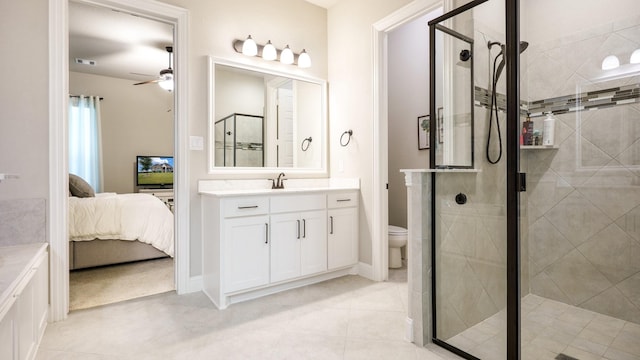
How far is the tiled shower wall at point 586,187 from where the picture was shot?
1.74 meters

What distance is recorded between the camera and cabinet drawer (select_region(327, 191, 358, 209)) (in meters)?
3.00

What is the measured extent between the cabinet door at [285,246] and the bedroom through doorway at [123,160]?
1.01m

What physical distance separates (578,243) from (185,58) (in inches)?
122

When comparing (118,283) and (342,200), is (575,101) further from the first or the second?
(118,283)

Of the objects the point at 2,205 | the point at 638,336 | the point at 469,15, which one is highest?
the point at 469,15

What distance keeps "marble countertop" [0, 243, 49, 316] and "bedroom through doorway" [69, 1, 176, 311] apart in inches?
25.8

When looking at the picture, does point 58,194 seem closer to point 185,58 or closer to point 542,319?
point 185,58

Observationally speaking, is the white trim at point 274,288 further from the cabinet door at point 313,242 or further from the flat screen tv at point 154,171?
the flat screen tv at point 154,171

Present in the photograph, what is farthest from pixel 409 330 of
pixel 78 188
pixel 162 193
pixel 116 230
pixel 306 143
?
pixel 162 193

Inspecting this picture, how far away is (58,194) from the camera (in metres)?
2.27

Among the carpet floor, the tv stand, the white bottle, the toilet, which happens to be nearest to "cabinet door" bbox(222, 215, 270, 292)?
the carpet floor

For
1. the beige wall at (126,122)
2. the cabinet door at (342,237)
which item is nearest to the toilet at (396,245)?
the cabinet door at (342,237)

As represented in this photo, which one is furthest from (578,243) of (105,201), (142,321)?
(105,201)

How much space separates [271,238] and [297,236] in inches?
9.7
